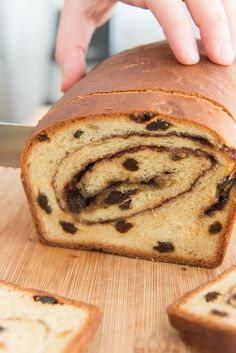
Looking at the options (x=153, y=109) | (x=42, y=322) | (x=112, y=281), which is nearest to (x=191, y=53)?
(x=153, y=109)

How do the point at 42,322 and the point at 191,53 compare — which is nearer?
the point at 42,322

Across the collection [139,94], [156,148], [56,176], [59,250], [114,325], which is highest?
[139,94]

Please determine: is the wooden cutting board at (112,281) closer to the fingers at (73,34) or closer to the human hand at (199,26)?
the human hand at (199,26)

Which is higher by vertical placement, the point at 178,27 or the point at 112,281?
the point at 178,27

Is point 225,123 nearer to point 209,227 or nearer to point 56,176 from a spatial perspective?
point 209,227

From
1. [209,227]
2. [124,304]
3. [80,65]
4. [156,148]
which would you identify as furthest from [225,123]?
[80,65]

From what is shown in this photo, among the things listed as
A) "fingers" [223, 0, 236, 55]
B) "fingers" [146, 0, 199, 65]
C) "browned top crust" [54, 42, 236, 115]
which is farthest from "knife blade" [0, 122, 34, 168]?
"fingers" [223, 0, 236, 55]

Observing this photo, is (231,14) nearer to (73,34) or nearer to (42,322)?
(73,34)
